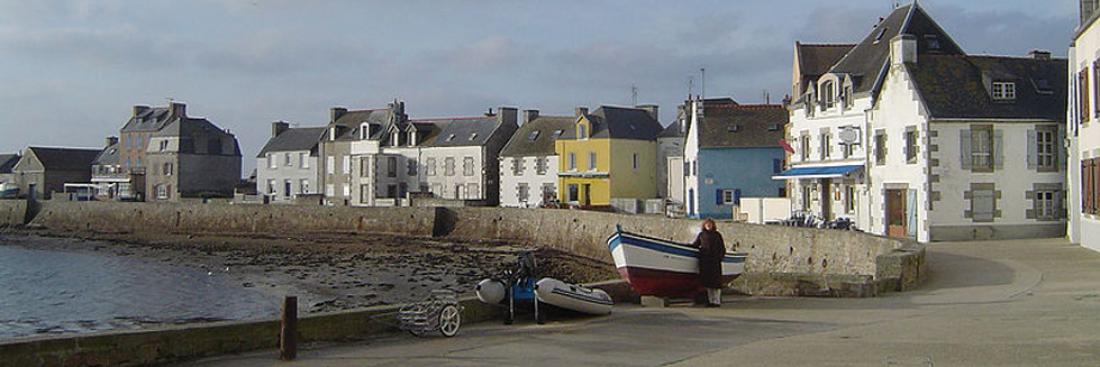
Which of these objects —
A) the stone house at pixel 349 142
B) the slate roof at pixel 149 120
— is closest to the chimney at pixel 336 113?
the stone house at pixel 349 142

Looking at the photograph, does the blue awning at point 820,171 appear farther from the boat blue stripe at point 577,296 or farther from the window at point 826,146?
the boat blue stripe at point 577,296

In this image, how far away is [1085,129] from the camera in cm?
2150

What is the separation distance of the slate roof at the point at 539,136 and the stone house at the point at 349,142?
9.74 metres

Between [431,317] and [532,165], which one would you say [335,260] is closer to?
[532,165]

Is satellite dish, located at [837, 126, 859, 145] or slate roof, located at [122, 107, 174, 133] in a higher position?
slate roof, located at [122, 107, 174, 133]

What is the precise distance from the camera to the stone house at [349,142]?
213ft

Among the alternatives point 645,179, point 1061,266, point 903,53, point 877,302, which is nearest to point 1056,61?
point 903,53

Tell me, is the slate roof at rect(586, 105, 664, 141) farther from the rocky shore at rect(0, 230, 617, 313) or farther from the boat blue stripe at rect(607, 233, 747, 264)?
the boat blue stripe at rect(607, 233, 747, 264)

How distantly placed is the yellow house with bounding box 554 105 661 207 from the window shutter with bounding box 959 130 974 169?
92.7 ft

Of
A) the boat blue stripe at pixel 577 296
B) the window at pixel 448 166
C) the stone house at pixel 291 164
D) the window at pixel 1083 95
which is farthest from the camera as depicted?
the stone house at pixel 291 164

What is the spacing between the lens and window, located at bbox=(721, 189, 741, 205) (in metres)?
43.8

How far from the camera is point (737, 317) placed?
510 inches

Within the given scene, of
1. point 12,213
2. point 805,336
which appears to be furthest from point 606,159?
point 805,336

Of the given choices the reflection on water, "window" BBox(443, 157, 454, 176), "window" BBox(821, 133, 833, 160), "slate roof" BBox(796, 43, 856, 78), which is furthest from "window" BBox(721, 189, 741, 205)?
"window" BBox(443, 157, 454, 176)
